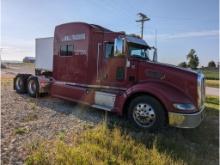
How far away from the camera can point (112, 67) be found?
6852 millimetres

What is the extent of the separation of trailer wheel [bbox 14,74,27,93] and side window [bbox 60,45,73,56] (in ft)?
10.6

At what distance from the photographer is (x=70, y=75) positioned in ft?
26.4

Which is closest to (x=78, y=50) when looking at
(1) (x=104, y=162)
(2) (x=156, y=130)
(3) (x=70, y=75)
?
(3) (x=70, y=75)

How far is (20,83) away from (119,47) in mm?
6292

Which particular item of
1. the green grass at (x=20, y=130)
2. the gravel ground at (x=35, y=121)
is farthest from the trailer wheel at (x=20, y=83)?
the green grass at (x=20, y=130)

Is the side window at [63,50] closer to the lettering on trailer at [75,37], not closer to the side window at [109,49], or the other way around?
the lettering on trailer at [75,37]

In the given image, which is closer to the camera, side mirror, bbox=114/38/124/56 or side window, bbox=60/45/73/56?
side mirror, bbox=114/38/124/56

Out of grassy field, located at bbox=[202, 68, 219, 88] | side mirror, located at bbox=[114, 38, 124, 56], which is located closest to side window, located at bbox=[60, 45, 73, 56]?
side mirror, located at bbox=[114, 38, 124, 56]

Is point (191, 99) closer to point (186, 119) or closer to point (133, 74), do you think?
point (186, 119)

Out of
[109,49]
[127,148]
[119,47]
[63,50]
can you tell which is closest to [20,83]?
[63,50]

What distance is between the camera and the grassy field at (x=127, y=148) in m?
3.84

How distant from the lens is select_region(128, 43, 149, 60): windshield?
6.64 m

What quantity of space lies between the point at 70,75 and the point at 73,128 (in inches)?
112

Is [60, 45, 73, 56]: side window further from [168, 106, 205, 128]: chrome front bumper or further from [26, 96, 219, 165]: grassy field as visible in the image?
[168, 106, 205, 128]: chrome front bumper
